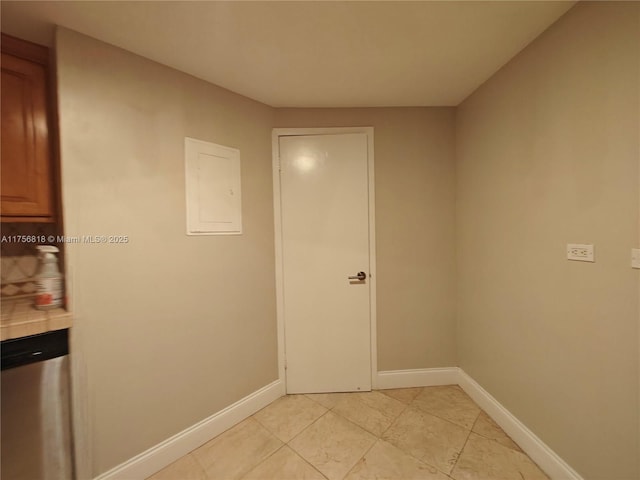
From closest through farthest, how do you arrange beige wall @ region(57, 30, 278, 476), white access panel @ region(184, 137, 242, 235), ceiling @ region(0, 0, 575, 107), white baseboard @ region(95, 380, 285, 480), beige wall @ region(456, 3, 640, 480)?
1. beige wall @ region(456, 3, 640, 480)
2. ceiling @ region(0, 0, 575, 107)
3. beige wall @ region(57, 30, 278, 476)
4. white baseboard @ region(95, 380, 285, 480)
5. white access panel @ region(184, 137, 242, 235)

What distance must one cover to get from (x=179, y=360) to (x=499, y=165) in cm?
244

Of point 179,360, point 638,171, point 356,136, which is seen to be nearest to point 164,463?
point 179,360

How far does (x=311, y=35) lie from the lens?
1.28 m

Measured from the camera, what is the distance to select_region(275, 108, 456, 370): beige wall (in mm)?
2066

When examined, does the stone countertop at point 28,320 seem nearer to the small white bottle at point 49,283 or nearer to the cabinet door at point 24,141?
the small white bottle at point 49,283

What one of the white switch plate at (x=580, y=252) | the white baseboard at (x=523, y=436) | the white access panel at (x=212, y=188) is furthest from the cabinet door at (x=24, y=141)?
the white baseboard at (x=523, y=436)

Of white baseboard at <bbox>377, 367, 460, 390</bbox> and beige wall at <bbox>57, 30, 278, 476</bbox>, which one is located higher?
beige wall at <bbox>57, 30, 278, 476</bbox>

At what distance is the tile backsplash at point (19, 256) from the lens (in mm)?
1327

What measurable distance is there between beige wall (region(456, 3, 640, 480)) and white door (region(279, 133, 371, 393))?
3.00 ft

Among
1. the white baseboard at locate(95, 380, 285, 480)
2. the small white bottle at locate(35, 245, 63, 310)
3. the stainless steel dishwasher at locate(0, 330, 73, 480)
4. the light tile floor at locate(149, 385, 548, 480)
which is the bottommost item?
the light tile floor at locate(149, 385, 548, 480)

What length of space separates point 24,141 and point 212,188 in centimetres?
87

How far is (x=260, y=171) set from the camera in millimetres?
1941

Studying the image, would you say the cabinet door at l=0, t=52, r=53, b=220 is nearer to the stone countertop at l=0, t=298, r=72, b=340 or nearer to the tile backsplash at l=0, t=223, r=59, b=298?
the tile backsplash at l=0, t=223, r=59, b=298

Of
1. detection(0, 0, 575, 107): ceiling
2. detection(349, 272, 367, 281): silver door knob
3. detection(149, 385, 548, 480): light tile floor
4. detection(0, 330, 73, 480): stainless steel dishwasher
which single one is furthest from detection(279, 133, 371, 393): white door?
detection(0, 330, 73, 480): stainless steel dishwasher
